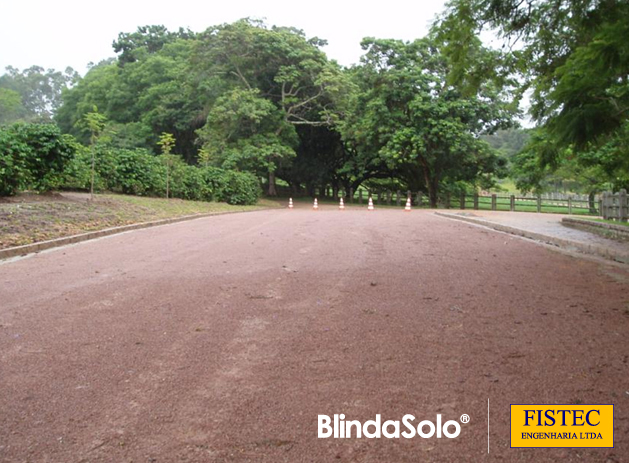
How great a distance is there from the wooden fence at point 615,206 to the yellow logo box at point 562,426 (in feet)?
60.4

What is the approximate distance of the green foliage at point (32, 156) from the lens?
13039mm

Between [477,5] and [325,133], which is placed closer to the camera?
[477,5]

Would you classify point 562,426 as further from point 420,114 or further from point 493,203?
point 493,203

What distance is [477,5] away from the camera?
25.0 ft

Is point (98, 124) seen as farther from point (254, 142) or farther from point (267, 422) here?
point (254, 142)

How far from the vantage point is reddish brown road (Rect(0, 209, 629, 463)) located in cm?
258

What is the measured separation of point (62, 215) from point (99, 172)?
7968 mm

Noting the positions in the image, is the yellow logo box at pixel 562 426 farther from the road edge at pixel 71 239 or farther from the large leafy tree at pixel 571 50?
the road edge at pixel 71 239

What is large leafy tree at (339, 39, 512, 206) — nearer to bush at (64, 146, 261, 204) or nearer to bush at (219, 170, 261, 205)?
bush at (219, 170, 261, 205)

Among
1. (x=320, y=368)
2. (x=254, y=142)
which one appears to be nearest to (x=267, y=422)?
(x=320, y=368)

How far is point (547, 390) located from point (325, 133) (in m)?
43.4

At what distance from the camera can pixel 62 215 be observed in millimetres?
12023

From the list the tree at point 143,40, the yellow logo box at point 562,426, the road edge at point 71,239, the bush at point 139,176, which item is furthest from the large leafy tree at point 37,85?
the yellow logo box at point 562,426

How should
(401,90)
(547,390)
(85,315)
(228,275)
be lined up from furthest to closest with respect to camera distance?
(401,90), (228,275), (85,315), (547,390)
